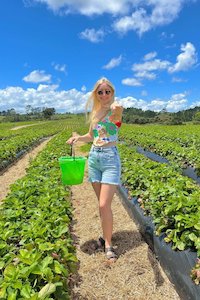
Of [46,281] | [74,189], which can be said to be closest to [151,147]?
[74,189]

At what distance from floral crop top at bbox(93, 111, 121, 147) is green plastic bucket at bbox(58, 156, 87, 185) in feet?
1.44

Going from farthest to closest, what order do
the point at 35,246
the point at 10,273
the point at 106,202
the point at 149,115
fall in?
the point at 149,115 < the point at 106,202 < the point at 35,246 < the point at 10,273

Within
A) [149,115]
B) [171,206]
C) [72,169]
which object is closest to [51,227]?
[72,169]

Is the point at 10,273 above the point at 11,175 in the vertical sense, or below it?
above

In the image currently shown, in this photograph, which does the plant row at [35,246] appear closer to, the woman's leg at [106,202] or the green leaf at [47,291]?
the green leaf at [47,291]

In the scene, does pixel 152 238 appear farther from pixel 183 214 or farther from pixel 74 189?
pixel 74 189

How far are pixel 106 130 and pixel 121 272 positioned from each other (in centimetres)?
184

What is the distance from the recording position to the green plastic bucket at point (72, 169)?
441 centimetres

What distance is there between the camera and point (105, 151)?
4137 millimetres

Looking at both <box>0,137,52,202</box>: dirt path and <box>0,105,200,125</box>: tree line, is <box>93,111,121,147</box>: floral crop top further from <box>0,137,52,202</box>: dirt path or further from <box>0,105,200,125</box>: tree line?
<box>0,105,200,125</box>: tree line

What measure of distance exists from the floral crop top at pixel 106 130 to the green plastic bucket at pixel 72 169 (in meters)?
0.44

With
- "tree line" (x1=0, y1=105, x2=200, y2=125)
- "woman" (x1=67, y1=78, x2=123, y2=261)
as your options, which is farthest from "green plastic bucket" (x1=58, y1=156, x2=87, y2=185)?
"tree line" (x1=0, y1=105, x2=200, y2=125)

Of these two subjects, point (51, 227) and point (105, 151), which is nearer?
point (51, 227)

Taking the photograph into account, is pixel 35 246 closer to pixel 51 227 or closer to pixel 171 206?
pixel 51 227
